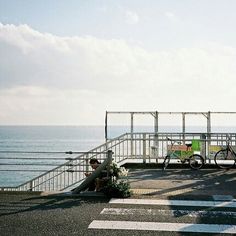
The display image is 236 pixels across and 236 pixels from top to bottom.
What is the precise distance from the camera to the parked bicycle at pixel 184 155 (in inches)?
671

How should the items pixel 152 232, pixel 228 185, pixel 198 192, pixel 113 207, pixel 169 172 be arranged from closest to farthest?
pixel 152 232 → pixel 113 207 → pixel 198 192 → pixel 228 185 → pixel 169 172

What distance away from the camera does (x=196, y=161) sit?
17.0m

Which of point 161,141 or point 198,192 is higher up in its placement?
point 161,141

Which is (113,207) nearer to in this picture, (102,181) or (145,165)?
(102,181)

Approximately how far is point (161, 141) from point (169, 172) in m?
2.03

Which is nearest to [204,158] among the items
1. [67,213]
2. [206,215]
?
[206,215]

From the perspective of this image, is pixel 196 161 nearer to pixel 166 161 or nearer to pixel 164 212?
pixel 166 161

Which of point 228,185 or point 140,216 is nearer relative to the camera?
point 140,216

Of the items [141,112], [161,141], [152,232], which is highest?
[141,112]

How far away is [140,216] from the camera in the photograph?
9.44m

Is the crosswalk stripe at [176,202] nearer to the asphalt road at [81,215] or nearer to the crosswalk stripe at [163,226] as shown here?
the asphalt road at [81,215]

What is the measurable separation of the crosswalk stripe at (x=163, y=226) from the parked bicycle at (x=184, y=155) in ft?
27.2

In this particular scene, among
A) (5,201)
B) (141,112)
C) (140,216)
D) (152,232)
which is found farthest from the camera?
(141,112)

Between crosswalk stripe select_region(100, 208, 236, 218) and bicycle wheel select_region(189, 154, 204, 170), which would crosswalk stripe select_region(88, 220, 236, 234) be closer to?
crosswalk stripe select_region(100, 208, 236, 218)
